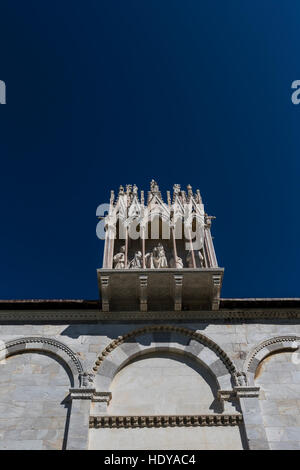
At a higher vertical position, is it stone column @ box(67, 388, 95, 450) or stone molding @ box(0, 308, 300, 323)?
Result: stone molding @ box(0, 308, 300, 323)

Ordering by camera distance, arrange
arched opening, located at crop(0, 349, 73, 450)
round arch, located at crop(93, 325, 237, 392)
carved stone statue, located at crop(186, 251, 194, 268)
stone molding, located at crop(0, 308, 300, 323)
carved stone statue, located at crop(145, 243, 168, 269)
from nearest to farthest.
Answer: arched opening, located at crop(0, 349, 73, 450), round arch, located at crop(93, 325, 237, 392), stone molding, located at crop(0, 308, 300, 323), carved stone statue, located at crop(145, 243, 168, 269), carved stone statue, located at crop(186, 251, 194, 268)

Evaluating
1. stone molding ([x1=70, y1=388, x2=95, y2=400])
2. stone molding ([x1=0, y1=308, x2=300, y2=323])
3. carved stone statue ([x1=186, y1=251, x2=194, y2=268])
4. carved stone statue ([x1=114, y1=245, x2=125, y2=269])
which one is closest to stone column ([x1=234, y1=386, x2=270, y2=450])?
stone molding ([x1=0, y1=308, x2=300, y2=323])

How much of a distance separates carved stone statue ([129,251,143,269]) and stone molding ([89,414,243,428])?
396cm

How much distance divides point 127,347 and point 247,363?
2744mm

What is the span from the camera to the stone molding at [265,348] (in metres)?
10.9

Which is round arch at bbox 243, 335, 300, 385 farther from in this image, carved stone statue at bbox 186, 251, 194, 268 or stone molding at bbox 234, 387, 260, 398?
carved stone statue at bbox 186, 251, 194, 268

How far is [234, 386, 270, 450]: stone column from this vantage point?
957 cm

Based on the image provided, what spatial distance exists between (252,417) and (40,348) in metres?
4.95

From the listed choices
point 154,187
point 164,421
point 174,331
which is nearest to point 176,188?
point 154,187

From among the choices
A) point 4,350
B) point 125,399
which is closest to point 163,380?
point 125,399

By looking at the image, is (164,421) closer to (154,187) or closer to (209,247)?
(209,247)

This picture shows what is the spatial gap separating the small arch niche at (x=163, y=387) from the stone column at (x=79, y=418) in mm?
566

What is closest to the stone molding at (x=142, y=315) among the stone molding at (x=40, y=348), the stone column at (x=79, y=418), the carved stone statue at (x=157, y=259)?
the stone molding at (x=40, y=348)

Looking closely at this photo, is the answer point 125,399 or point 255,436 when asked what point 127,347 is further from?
point 255,436
